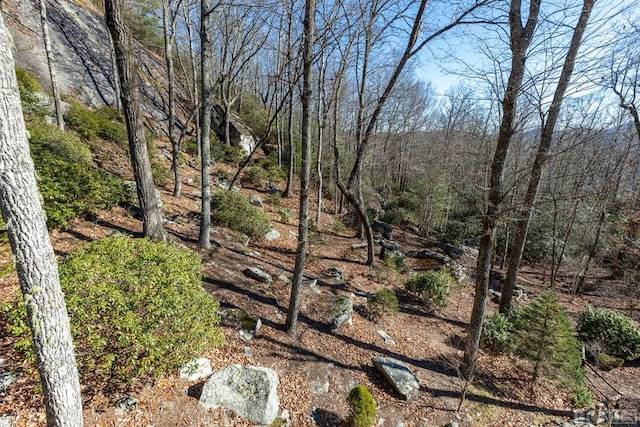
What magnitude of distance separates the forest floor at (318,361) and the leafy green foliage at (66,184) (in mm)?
399

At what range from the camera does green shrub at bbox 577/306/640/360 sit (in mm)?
7195

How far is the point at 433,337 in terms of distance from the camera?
6.41 meters

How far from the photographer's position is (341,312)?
580cm

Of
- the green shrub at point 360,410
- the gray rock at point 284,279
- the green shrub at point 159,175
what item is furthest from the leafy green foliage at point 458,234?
the green shrub at point 159,175

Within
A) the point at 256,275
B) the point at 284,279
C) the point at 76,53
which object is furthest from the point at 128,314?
the point at 76,53

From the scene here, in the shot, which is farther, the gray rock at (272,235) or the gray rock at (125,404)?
the gray rock at (272,235)

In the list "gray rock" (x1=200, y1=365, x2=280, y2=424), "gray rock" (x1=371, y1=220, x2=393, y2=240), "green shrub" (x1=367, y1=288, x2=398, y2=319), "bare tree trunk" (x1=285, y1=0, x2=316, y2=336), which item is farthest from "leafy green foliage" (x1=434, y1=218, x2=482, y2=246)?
"gray rock" (x1=200, y1=365, x2=280, y2=424)

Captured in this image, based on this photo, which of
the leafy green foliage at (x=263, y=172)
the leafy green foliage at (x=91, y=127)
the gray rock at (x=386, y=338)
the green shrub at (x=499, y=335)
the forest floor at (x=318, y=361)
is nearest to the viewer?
the forest floor at (x=318, y=361)

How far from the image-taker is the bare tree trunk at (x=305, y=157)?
3965 mm

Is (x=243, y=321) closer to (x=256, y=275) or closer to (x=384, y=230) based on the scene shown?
(x=256, y=275)

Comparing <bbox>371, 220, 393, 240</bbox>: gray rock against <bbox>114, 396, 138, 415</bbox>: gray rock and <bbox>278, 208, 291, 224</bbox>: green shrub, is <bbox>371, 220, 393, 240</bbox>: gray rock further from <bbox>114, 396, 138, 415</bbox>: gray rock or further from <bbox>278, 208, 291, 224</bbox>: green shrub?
<bbox>114, 396, 138, 415</bbox>: gray rock

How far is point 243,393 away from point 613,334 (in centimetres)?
966

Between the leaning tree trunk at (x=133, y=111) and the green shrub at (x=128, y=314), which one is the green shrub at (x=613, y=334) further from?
the leaning tree trunk at (x=133, y=111)

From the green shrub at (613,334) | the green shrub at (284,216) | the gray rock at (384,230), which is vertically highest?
the green shrub at (284,216)
